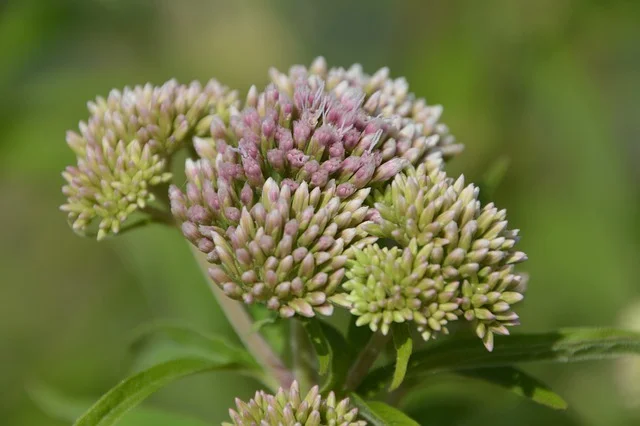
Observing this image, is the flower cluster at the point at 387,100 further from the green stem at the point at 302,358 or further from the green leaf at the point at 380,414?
the green leaf at the point at 380,414

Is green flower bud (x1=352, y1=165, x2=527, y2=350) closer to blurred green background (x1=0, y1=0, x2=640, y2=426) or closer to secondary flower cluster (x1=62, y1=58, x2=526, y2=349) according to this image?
secondary flower cluster (x1=62, y1=58, x2=526, y2=349)

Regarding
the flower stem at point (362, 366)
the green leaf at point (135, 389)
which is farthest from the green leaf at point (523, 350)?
the green leaf at point (135, 389)

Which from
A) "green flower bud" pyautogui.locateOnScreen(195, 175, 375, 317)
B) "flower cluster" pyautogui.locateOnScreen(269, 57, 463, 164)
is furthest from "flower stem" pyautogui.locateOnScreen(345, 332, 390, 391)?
"flower cluster" pyautogui.locateOnScreen(269, 57, 463, 164)

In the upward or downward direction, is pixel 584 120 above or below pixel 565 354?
above

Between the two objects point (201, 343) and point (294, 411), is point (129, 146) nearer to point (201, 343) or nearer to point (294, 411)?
point (201, 343)

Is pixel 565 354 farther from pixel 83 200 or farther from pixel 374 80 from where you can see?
pixel 83 200

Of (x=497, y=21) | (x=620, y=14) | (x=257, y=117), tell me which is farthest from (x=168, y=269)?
(x=620, y=14)
